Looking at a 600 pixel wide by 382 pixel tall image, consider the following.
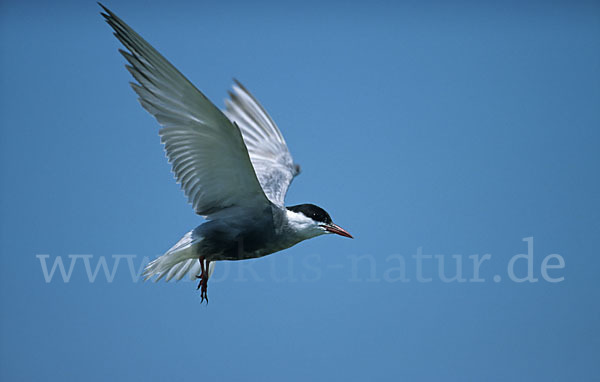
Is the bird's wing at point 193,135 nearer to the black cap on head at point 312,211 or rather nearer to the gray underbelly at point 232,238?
the gray underbelly at point 232,238

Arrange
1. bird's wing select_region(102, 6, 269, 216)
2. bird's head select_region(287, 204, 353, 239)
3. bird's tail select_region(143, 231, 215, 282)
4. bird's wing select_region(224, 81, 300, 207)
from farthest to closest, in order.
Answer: bird's wing select_region(224, 81, 300, 207) < bird's head select_region(287, 204, 353, 239) < bird's tail select_region(143, 231, 215, 282) < bird's wing select_region(102, 6, 269, 216)

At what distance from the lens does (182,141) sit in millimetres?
3623

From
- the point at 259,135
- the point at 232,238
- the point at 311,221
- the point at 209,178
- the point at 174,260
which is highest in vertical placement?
the point at 259,135

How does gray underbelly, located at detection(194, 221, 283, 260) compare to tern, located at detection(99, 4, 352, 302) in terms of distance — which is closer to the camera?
tern, located at detection(99, 4, 352, 302)

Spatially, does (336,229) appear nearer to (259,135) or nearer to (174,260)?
(174,260)

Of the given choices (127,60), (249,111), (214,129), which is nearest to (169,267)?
(214,129)

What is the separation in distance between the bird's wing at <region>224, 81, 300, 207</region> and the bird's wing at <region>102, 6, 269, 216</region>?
4.07 feet

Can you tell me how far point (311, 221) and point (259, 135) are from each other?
1.77 meters

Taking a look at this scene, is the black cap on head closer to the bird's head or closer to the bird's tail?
the bird's head

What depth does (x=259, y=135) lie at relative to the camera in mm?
5402

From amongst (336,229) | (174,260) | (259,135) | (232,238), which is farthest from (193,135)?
(259,135)

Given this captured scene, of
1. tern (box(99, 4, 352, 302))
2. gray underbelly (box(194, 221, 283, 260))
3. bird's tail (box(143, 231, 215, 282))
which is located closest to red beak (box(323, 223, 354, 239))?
tern (box(99, 4, 352, 302))

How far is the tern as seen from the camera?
3312 millimetres

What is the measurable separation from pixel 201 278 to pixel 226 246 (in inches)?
11.2
